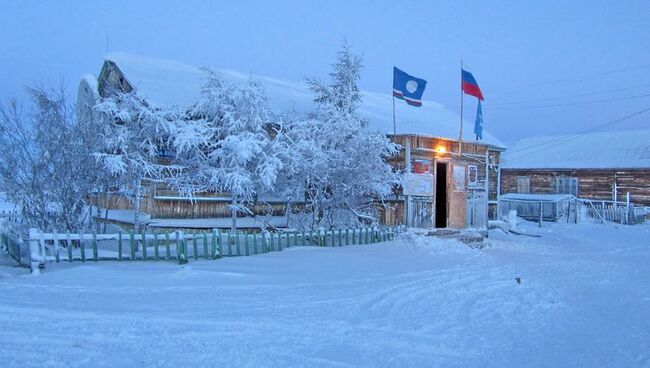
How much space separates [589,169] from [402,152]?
24.0m

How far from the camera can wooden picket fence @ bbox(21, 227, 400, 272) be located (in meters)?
11.2

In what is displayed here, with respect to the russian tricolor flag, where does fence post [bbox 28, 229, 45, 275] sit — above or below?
below

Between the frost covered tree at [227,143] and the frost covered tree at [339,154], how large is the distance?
883mm

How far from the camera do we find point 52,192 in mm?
13086

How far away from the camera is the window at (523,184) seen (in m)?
39.8

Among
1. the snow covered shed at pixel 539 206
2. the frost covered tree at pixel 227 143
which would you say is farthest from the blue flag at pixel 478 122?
the snow covered shed at pixel 539 206

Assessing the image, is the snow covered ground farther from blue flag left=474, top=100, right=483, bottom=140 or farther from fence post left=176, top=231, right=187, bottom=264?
blue flag left=474, top=100, right=483, bottom=140

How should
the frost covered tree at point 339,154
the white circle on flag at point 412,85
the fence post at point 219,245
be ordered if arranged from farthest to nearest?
the white circle on flag at point 412,85, the frost covered tree at point 339,154, the fence post at point 219,245

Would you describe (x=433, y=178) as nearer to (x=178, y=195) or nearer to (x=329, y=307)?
(x=178, y=195)

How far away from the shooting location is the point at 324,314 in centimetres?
761

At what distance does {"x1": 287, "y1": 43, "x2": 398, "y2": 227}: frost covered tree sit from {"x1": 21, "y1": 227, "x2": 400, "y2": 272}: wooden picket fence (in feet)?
4.54

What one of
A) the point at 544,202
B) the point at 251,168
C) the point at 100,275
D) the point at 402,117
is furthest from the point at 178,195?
the point at 544,202

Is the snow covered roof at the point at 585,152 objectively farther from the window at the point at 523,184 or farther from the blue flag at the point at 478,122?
the blue flag at the point at 478,122

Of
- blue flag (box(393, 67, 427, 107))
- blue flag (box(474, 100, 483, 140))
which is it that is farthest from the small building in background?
blue flag (box(393, 67, 427, 107))
